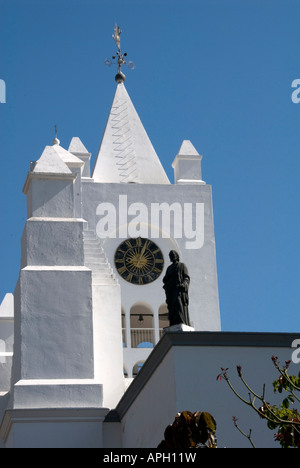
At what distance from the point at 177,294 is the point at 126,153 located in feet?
74.9

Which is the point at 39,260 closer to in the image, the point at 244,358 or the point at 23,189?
the point at 23,189

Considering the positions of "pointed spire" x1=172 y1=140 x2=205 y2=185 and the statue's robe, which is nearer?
the statue's robe

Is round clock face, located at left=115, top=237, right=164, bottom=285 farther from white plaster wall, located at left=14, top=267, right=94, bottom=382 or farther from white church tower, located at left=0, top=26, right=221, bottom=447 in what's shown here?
white plaster wall, located at left=14, top=267, right=94, bottom=382

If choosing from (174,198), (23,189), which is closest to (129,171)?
(174,198)

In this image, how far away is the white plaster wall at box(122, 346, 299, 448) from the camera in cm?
1675

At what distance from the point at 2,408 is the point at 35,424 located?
147 inches

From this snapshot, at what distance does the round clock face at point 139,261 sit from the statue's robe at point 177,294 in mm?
18034

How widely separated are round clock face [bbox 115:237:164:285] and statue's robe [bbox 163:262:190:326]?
59.2 feet

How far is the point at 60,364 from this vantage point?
2094cm

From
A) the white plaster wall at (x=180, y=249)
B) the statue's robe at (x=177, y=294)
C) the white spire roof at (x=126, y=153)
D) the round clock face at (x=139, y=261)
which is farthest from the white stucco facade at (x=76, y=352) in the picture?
the white spire roof at (x=126, y=153)

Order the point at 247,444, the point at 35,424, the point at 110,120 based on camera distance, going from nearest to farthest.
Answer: the point at 247,444
the point at 35,424
the point at 110,120

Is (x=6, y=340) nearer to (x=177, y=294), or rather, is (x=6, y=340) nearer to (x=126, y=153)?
(x=177, y=294)


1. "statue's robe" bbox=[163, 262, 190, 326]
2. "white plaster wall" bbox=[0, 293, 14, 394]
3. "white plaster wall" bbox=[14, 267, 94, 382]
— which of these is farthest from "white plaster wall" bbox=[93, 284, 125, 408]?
"statue's robe" bbox=[163, 262, 190, 326]

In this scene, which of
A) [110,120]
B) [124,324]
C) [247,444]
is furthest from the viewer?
[110,120]
